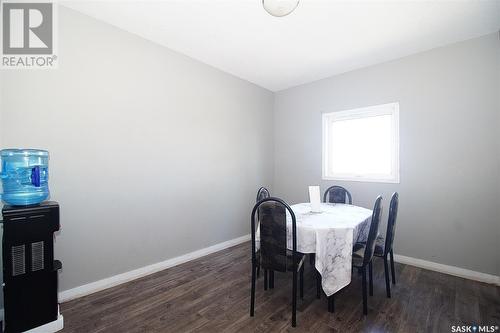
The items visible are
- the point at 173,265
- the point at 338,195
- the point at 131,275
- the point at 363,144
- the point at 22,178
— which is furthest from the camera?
the point at 363,144

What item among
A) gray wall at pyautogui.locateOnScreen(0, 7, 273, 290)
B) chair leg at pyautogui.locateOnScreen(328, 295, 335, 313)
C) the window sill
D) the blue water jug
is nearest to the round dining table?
chair leg at pyautogui.locateOnScreen(328, 295, 335, 313)

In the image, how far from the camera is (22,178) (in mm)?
1815

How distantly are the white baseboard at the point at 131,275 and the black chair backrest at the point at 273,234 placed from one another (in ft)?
5.17

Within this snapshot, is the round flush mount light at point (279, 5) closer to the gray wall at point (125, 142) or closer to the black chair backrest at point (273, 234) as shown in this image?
the black chair backrest at point (273, 234)

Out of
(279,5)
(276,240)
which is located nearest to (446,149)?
(276,240)

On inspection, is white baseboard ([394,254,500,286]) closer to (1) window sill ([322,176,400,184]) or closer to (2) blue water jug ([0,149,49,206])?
(1) window sill ([322,176,400,184])

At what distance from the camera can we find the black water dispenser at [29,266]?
1.60m

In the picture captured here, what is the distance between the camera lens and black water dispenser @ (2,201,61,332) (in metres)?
1.60

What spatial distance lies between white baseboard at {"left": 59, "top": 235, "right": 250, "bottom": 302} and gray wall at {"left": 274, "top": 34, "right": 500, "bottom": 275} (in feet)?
7.90

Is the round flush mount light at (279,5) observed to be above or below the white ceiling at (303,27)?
below

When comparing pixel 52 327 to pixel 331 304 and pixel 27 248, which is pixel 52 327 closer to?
pixel 27 248

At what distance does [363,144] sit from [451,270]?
1.90m

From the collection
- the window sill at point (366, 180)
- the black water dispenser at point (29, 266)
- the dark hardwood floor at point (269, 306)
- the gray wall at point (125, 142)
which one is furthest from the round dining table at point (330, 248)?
the black water dispenser at point (29, 266)

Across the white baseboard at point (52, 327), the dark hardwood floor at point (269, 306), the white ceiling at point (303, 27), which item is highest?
the white ceiling at point (303, 27)
